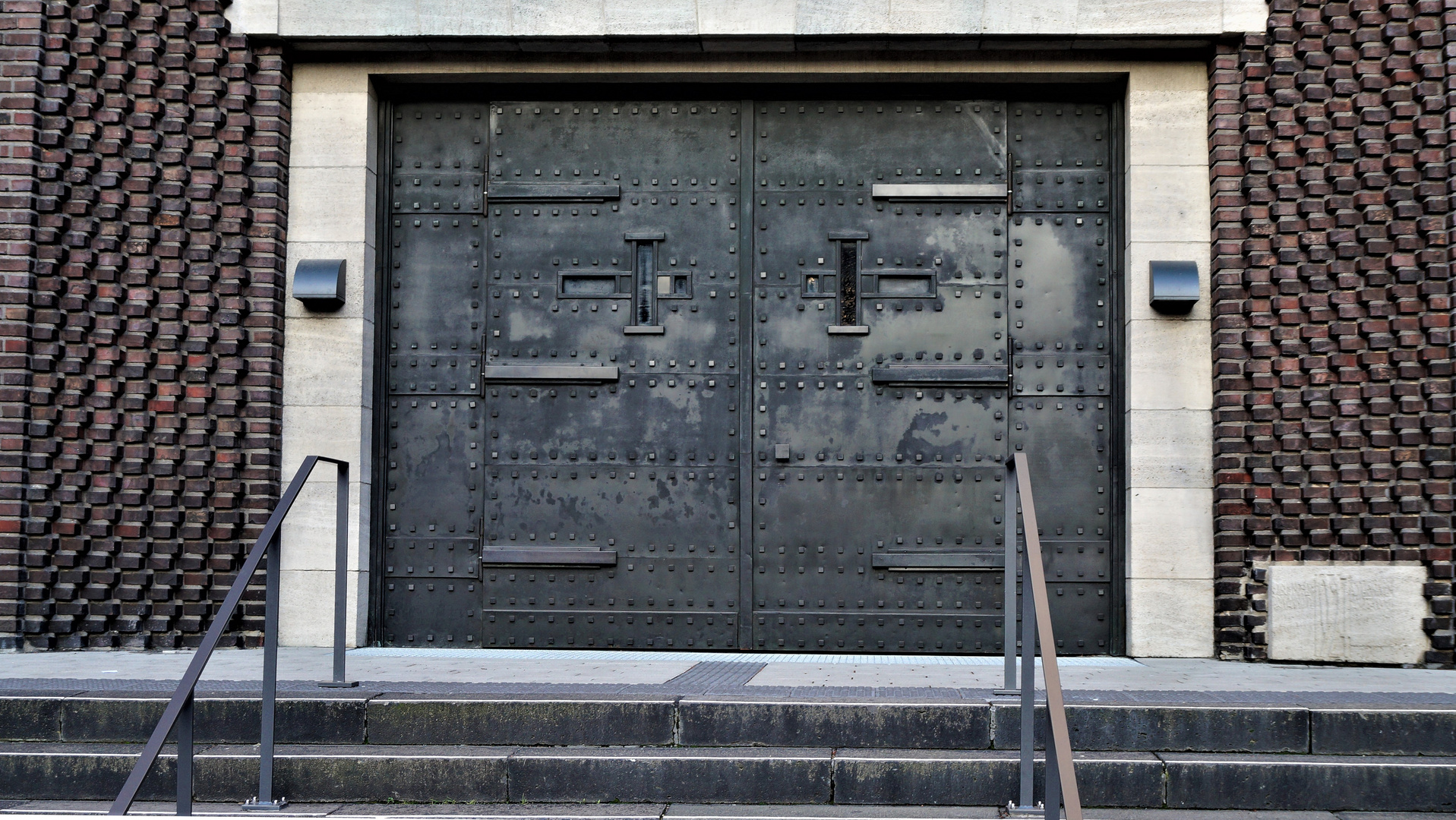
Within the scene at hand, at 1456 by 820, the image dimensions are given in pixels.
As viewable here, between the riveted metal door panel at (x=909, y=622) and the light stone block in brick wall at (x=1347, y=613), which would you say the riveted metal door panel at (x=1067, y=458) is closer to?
the riveted metal door panel at (x=909, y=622)

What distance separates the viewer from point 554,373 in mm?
6883

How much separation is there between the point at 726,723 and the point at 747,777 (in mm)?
266

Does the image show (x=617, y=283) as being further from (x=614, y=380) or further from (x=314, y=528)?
(x=314, y=528)

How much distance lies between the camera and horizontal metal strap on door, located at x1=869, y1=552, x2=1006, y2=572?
22.0 feet

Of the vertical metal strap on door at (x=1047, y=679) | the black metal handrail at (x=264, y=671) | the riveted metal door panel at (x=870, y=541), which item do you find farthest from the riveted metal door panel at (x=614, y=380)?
the vertical metal strap on door at (x=1047, y=679)

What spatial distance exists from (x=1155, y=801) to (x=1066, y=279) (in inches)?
133

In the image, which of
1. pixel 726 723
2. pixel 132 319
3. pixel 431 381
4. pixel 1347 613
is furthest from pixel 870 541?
pixel 132 319

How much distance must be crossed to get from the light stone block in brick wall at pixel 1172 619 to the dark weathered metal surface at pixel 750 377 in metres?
0.31

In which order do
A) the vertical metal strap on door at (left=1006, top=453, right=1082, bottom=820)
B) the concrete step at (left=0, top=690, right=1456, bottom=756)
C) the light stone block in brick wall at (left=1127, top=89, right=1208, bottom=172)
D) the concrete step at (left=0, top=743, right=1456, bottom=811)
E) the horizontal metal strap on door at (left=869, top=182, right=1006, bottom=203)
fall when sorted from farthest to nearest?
the horizontal metal strap on door at (left=869, top=182, right=1006, bottom=203)
the light stone block in brick wall at (left=1127, top=89, right=1208, bottom=172)
the concrete step at (left=0, top=690, right=1456, bottom=756)
the concrete step at (left=0, top=743, right=1456, bottom=811)
the vertical metal strap on door at (left=1006, top=453, right=1082, bottom=820)

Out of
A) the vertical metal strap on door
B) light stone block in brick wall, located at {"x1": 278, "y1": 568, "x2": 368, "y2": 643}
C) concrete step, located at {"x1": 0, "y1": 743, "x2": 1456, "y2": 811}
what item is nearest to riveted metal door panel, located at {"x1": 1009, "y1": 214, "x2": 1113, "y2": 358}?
the vertical metal strap on door

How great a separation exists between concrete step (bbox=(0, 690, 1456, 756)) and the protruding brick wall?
173 cm

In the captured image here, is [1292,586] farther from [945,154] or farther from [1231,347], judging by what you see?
[945,154]

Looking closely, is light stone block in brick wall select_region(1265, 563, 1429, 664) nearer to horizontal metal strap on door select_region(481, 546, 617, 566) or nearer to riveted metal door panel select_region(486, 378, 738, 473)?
riveted metal door panel select_region(486, 378, 738, 473)

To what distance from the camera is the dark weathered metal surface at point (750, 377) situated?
6.77 meters
